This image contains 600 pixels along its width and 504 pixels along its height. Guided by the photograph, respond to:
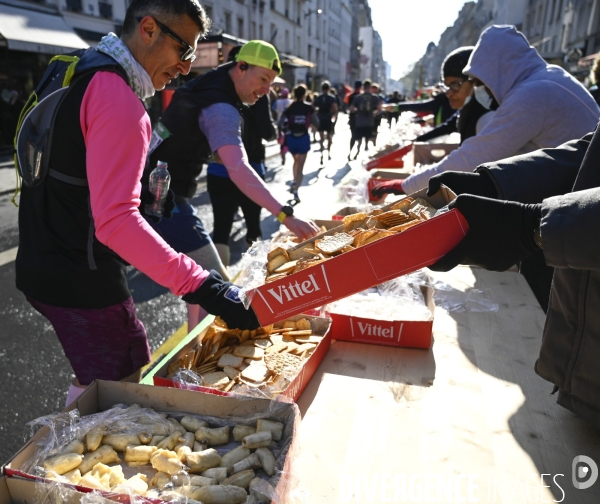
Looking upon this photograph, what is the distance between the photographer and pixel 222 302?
143 centimetres

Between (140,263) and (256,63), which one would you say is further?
(256,63)

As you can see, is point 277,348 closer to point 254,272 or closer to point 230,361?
point 230,361

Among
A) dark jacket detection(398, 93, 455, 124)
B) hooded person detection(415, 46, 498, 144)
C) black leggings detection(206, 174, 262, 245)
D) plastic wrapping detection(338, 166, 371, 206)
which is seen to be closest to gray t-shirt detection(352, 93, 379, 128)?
dark jacket detection(398, 93, 455, 124)

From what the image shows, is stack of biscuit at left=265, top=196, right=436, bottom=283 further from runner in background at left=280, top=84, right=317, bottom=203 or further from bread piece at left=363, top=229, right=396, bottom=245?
runner in background at left=280, top=84, right=317, bottom=203

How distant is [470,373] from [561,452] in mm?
412

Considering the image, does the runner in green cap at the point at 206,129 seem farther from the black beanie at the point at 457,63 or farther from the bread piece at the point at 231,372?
the black beanie at the point at 457,63

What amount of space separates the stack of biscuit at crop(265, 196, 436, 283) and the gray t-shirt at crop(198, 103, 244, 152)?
3.08 feet

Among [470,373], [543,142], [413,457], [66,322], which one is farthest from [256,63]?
[413,457]

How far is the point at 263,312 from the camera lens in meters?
1.44

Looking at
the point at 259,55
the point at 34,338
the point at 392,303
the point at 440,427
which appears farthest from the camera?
the point at 34,338

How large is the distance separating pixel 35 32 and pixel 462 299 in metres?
16.5

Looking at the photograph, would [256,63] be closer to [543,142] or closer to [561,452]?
[543,142]

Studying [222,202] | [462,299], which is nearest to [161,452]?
[462,299]

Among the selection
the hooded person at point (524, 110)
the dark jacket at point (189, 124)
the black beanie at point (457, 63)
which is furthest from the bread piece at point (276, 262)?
the black beanie at point (457, 63)
